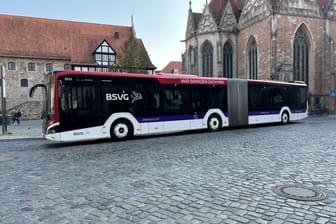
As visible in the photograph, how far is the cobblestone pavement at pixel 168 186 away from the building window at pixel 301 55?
2487 cm

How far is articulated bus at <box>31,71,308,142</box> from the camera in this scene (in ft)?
34.0

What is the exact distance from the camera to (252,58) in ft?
107

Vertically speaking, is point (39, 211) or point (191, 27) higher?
point (191, 27)

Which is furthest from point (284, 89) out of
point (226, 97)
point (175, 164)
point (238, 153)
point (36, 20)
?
point (36, 20)

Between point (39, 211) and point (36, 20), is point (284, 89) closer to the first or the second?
point (39, 211)

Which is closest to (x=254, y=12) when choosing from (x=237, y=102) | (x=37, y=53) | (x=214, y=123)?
(x=237, y=102)

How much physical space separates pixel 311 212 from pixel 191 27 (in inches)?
1443

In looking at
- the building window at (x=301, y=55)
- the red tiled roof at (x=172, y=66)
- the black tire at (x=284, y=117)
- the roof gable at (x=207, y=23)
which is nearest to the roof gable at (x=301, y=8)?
the building window at (x=301, y=55)

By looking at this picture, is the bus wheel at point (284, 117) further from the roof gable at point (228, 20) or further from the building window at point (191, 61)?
the building window at point (191, 61)

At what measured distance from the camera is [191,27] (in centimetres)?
3769

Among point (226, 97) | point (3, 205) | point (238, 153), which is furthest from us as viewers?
point (226, 97)

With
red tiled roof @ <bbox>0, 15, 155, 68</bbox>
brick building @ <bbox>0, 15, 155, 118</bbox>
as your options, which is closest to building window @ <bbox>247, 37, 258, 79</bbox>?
brick building @ <bbox>0, 15, 155, 118</bbox>

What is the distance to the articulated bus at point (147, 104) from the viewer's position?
10.4 meters

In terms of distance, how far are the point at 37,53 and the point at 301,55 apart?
33.2m
